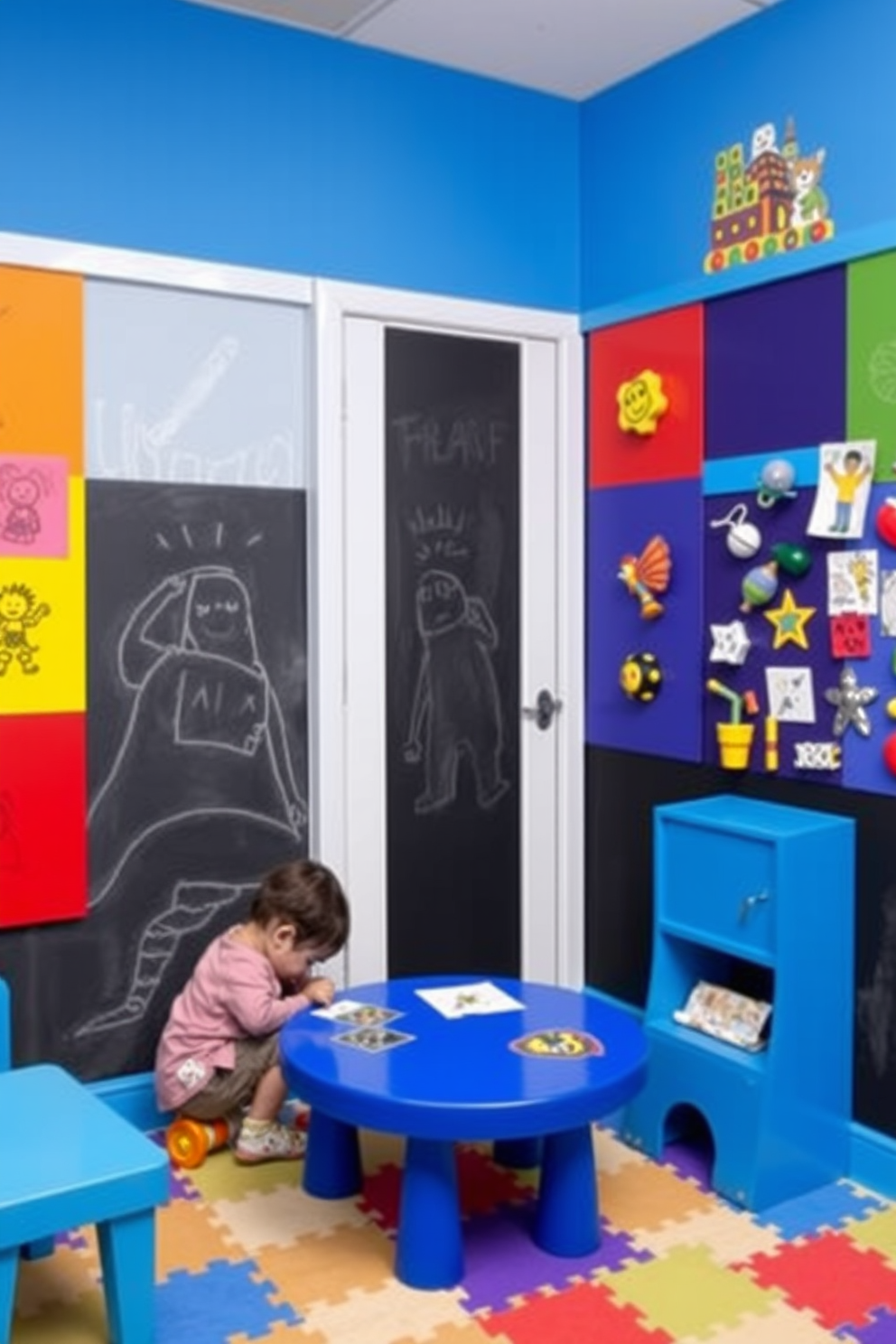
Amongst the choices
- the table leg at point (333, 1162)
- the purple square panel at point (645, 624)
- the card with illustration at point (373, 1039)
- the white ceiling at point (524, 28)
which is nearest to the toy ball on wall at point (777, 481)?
the purple square panel at point (645, 624)

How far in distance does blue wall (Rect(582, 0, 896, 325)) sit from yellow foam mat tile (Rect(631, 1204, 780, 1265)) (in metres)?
2.01

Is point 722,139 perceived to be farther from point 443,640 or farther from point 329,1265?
point 329,1265

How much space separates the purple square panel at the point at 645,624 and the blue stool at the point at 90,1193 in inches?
68.6

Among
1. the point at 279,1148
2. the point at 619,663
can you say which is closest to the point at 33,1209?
the point at 279,1148

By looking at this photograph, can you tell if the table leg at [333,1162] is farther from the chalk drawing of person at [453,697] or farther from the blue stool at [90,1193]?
the chalk drawing of person at [453,697]

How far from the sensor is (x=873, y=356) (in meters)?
2.83

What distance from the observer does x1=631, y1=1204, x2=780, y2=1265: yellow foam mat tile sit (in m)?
2.55

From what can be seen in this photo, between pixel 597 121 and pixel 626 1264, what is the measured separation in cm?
283

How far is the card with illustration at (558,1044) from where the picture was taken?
252 cm

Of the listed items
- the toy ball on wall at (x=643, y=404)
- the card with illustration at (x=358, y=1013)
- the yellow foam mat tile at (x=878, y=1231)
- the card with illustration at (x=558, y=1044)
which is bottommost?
the yellow foam mat tile at (x=878, y=1231)

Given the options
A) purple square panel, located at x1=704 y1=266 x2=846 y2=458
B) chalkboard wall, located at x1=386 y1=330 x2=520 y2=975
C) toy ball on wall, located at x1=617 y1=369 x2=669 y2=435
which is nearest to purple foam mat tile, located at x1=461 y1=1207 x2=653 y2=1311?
chalkboard wall, located at x1=386 y1=330 x2=520 y2=975

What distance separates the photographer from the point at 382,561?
3.39m

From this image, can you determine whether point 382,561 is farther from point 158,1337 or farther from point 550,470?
point 158,1337

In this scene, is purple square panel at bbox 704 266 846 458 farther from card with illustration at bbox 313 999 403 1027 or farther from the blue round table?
card with illustration at bbox 313 999 403 1027
